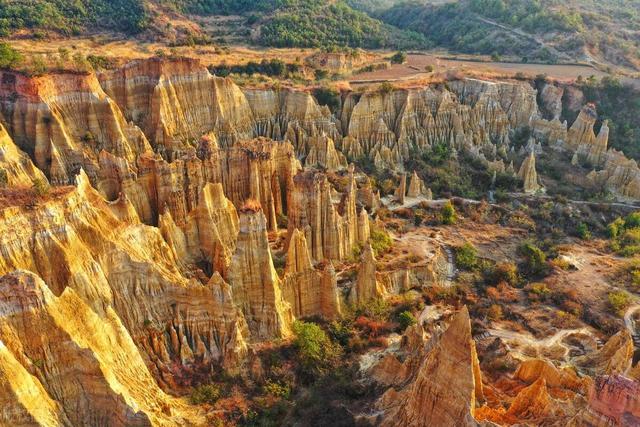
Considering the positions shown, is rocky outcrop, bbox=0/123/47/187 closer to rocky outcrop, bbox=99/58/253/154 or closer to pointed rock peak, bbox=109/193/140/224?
pointed rock peak, bbox=109/193/140/224

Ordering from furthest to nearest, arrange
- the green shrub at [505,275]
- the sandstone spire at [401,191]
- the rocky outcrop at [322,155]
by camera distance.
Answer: the rocky outcrop at [322,155], the sandstone spire at [401,191], the green shrub at [505,275]

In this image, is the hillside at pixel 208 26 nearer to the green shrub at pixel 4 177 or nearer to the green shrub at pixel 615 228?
the green shrub at pixel 4 177

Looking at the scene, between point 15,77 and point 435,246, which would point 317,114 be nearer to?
point 435,246

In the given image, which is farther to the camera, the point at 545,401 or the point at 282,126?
the point at 282,126

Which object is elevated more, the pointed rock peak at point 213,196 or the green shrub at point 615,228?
the pointed rock peak at point 213,196

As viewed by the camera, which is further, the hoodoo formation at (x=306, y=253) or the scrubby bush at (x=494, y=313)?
the scrubby bush at (x=494, y=313)

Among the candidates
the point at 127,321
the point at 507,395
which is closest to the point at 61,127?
the point at 127,321

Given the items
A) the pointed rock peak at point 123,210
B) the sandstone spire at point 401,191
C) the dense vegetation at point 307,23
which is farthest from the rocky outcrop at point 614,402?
the dense vegetation at point 307,23
